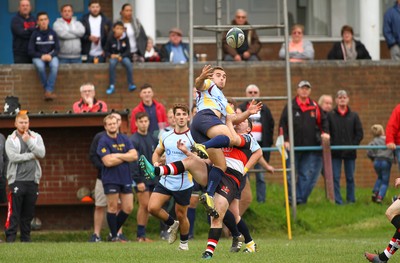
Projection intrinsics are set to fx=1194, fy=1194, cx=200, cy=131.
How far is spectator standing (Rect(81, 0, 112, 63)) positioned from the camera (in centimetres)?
2419

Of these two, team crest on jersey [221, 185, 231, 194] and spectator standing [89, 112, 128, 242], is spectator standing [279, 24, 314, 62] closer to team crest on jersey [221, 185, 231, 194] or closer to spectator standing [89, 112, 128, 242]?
spectator standing [89, 112, 128, 242]

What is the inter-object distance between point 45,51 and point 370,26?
7.73 meters

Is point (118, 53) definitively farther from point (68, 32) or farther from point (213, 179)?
point (213, 179)

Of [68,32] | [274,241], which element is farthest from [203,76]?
[68,32]

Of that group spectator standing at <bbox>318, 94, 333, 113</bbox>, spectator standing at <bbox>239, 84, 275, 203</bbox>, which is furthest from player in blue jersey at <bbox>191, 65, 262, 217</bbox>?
spectator standing at <bbox>318, 94, 333, 113</bbox>

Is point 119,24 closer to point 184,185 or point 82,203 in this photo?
point 82,203

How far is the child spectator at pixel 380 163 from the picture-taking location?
23.0 metres

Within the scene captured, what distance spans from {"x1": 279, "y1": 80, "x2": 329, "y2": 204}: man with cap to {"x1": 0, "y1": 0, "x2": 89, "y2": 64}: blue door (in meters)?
7.19

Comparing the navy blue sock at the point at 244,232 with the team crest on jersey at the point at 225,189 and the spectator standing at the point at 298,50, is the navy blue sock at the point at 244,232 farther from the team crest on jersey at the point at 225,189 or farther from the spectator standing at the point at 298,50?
the spectator standing at the point at 298,50

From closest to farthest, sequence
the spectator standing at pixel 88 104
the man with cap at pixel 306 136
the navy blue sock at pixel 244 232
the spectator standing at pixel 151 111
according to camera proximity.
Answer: the navy blue sock at pixel 244 232 → the spectator standing at pixel 88 104 → the spectator standing at pixel 151 111 → the man with cap at pixel 306 136

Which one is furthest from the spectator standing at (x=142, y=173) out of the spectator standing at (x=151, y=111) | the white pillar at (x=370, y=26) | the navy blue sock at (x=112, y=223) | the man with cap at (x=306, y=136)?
the white pillar at (x=370, y=26)

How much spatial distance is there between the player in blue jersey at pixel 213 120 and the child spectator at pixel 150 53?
9431mm

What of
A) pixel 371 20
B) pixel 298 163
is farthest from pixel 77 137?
pixel 371 20

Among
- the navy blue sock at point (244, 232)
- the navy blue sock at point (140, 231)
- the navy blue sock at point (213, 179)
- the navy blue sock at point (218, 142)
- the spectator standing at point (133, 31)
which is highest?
the spectator standing at point (133, 31)
